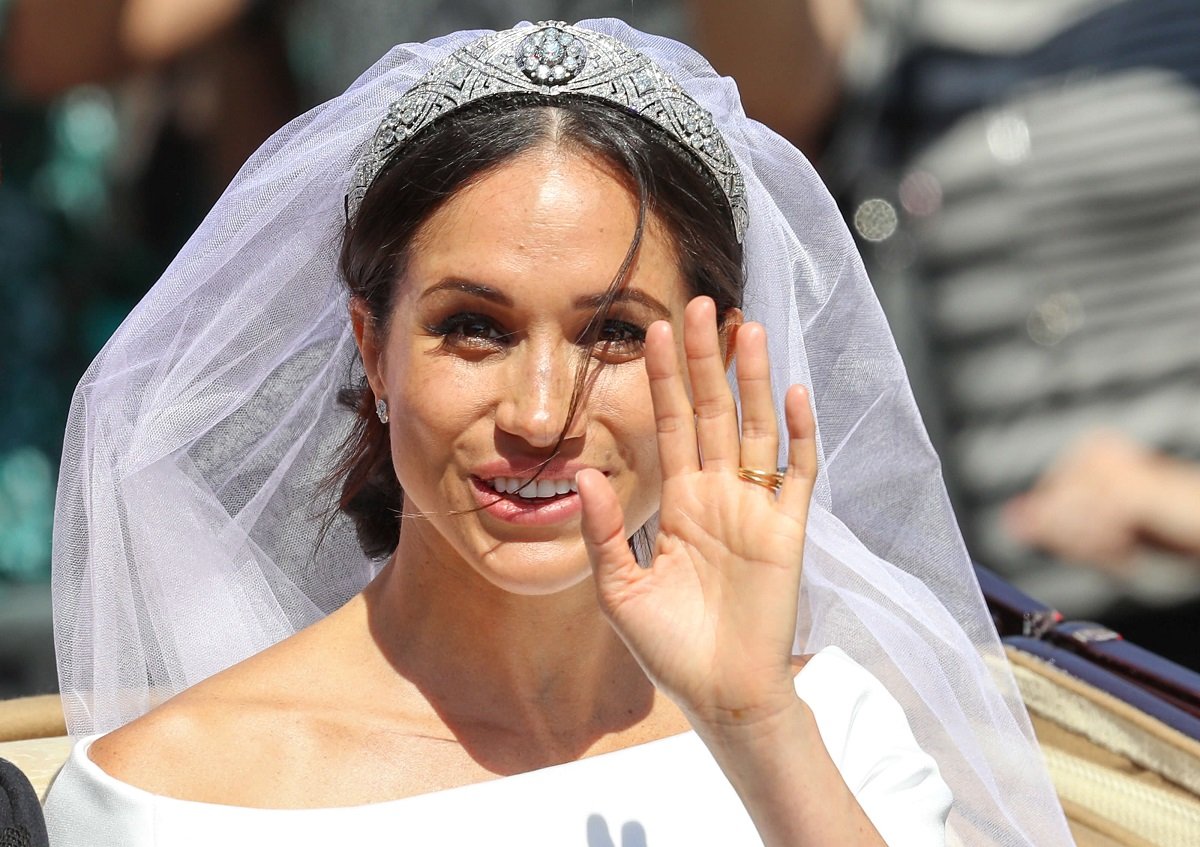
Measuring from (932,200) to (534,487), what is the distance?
2.56 metres

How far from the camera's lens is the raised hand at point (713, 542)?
5.45 feet

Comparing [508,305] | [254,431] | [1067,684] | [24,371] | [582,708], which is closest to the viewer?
[508,305]

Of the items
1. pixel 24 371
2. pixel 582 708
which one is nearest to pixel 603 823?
pixel 582 708

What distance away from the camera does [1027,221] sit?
13.6ft

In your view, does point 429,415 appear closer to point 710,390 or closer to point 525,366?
point 525,366

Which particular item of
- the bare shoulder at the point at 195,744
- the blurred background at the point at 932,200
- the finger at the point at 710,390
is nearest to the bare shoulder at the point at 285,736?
the bare shoulder at the point at 195,744

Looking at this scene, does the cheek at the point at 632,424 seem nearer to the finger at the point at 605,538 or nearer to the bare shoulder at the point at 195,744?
the finger at the point at 605,538

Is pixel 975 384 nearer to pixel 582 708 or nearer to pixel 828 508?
pixel 828 508

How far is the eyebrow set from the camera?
1929mm

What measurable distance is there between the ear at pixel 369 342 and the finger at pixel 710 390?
0.56m

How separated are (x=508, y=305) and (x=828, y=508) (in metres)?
0.68

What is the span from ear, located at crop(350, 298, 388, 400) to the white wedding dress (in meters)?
0.55

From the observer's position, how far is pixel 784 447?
245 centimetres

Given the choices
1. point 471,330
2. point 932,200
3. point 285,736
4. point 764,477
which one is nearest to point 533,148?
point 471,330
